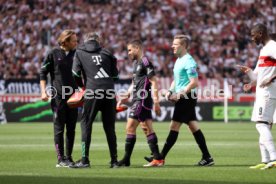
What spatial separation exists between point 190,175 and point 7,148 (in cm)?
755

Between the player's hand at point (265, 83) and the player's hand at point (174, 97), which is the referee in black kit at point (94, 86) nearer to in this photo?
Result: the player's hand at point (174, 97)

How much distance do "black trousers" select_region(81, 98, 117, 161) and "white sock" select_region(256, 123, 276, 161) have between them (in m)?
2.55

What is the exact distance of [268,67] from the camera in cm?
1274

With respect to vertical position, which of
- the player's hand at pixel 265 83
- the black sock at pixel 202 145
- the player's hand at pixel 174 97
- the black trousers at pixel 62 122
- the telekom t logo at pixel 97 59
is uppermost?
the telekom t logo at pixel 97 59

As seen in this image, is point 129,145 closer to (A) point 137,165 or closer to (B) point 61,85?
(A) point 137,165

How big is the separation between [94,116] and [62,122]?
86 centimetres

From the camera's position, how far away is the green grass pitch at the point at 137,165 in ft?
36.6

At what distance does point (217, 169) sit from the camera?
12891 millimetres

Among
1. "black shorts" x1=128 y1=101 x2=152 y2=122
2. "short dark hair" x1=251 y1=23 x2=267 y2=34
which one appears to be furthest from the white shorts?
"black shorts" x1=128 y1=101 x2=152 y2=122

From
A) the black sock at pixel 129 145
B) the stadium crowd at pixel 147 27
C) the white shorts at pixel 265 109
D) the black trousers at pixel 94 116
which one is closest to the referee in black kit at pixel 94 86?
the black trousers at pixel 94 116

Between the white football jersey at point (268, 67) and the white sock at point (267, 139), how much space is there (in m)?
0.53

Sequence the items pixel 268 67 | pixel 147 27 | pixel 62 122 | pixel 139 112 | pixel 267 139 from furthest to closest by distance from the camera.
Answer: pixel 147 27
pixel 62 122
pixel 139 112
pixel 268 67
pixel 267 139

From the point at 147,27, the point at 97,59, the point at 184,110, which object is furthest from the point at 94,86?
the point at 147,27

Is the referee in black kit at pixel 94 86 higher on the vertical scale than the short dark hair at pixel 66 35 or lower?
lower
